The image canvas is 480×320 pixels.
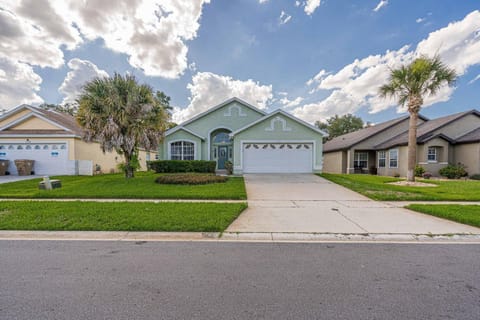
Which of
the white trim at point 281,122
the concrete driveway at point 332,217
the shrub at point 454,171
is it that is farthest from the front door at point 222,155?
the shrub at point 454,171

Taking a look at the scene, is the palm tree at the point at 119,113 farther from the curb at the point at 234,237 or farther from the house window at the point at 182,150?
the curb at the point at 234,237

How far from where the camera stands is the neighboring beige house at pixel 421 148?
16500 millimetres

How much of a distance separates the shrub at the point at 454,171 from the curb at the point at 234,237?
51.1ft

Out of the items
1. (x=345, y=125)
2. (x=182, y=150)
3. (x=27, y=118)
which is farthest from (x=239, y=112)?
(x=345, y=125)

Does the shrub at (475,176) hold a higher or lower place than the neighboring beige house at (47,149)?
lower

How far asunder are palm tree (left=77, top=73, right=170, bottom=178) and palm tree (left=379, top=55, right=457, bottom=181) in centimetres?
1427

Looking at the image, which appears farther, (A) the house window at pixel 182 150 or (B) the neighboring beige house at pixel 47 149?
(A) the house window at pixel 182 150

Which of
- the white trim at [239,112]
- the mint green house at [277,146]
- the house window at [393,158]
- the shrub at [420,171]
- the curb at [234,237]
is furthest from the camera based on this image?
the white trim at [239,112]

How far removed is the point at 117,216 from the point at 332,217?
5.81 m

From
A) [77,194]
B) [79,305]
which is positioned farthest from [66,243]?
[77,194]

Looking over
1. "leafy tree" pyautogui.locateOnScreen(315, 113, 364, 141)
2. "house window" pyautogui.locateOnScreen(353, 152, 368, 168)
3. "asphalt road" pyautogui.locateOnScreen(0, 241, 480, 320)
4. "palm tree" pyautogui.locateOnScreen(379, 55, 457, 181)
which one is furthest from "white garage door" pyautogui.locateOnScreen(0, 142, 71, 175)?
"leafy tree" pyautogui.locateOnScreen(315, 113, 364, 141)

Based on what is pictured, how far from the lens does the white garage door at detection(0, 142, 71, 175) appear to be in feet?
49.9

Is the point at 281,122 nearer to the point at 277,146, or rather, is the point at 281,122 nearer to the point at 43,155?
the point at 277,146

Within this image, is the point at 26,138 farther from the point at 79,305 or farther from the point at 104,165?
the point at 79,305
